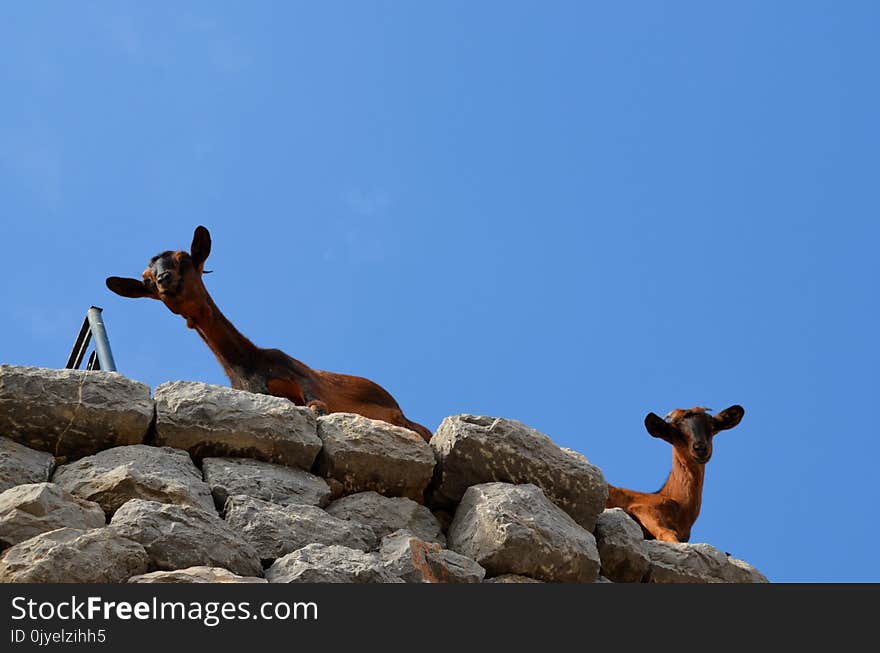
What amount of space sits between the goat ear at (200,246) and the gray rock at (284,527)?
1.94m

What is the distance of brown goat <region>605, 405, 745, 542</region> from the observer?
7875mm

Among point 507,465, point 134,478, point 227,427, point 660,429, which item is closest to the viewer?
point 134,478

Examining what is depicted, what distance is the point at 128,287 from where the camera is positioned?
6.32m

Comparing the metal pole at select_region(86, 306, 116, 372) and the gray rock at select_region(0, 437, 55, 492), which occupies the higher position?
the metal pole at select_region(86, 306, 116, 372)

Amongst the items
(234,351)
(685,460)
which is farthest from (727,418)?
(234,351)

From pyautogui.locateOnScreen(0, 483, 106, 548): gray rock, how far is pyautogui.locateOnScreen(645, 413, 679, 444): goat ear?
14.2ft

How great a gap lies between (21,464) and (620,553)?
7.54ft

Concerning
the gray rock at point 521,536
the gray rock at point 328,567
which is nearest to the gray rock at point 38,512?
the gray rock at point 328,567

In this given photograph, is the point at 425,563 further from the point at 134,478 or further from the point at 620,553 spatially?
the point at 620,553

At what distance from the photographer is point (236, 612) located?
11.7 feet

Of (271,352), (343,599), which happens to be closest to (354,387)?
(271,352)

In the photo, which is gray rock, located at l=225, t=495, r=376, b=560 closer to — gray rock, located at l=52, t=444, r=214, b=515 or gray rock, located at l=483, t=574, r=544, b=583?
gray rock, located at l=52, t=444, r=214, b=515

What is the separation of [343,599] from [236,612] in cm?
29

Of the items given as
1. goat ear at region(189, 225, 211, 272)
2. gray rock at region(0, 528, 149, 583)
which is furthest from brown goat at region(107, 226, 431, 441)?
gray rock at region(0, 528, 149, 583)
